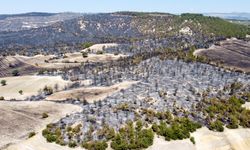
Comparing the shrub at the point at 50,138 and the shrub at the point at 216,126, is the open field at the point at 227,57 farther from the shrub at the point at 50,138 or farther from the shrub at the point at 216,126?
the shrub at the point at 50,138

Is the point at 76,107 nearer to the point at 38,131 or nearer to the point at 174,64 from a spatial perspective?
the point at 38,131

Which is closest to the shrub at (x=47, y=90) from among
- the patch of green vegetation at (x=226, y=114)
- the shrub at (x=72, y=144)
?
the patch of green vegetation at (x=226, y=114)

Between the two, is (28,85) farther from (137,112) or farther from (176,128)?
(176,128)

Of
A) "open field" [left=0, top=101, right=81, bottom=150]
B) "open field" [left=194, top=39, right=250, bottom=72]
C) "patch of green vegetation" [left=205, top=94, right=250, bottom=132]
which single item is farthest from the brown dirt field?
"open field" [left=194, top=39, right=250, bottom=72]

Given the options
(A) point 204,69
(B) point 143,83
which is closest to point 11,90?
(B) point 143,83

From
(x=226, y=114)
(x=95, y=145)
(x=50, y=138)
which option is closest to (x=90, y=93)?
(x=226, y=114)
